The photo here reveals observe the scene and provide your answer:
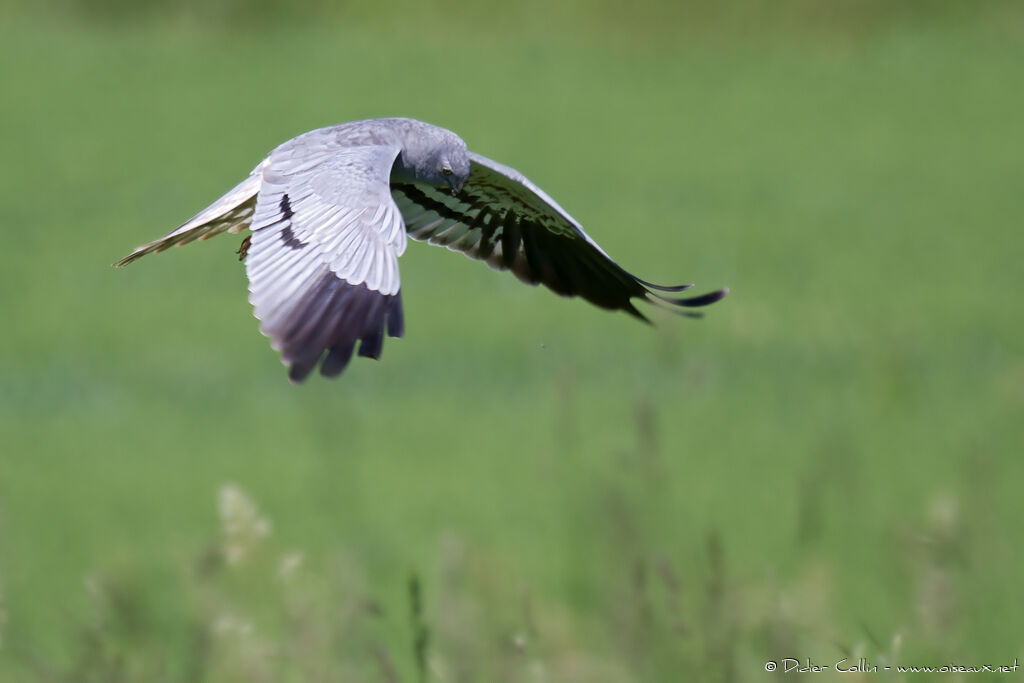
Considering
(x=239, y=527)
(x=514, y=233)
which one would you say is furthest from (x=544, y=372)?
(x=239, y=527)

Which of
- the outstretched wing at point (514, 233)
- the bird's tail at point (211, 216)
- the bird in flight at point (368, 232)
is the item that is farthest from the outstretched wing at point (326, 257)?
the outstretched wing at point (514, 233)

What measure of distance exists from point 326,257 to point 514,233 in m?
1.39

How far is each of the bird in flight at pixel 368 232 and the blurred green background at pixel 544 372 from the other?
41 centimetres

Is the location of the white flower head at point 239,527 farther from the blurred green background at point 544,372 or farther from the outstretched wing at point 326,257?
the outstretched wing at point 326,257

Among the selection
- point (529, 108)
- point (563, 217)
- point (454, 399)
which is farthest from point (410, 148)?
point (529, 108)

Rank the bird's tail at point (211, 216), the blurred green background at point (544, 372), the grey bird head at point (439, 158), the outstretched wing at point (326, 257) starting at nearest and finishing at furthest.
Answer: the outstretched wing at point (326, 257) < the blurred green background at point (544, 372) < the bird's tail at point (211, 216) < the grey bird head at point (439, 158)

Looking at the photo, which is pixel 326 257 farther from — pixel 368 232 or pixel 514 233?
pixel 514 233

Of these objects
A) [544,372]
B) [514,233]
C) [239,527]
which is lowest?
[239,527]

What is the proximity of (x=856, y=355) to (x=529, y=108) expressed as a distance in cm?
994

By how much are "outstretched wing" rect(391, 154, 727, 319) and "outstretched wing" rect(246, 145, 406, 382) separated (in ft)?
2.21

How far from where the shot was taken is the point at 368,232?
3270 mm

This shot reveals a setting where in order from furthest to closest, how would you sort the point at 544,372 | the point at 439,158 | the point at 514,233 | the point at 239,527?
1. the point at 544,372
2. the point at 514,233
3. the point at 439,158
4. the point at 239,527

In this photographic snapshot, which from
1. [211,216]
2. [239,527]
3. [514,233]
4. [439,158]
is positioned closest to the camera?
[239,527]

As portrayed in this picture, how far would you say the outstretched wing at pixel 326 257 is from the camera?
2900 millimetres
